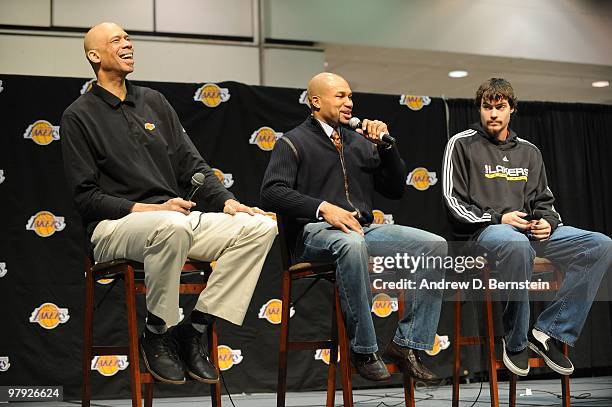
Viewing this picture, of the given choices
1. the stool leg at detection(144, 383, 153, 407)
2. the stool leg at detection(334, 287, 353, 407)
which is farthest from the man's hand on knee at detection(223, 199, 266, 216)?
the stool leg at detection(144, 383, 153, 407)

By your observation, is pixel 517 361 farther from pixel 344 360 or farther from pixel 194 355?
pixel 194 355

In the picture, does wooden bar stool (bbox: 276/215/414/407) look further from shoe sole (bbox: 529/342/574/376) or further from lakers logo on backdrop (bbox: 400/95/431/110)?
lakers logo on backdrop (bbox: 400/95/431/110)

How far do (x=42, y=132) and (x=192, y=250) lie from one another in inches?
99.4

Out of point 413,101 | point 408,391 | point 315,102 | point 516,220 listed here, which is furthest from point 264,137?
point 408,391

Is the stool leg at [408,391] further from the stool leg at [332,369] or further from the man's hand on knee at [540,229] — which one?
the man's hand on knee at [540,229]

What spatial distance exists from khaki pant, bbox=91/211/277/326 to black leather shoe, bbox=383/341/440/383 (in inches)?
26.1

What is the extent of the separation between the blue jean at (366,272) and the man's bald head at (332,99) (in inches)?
21.3

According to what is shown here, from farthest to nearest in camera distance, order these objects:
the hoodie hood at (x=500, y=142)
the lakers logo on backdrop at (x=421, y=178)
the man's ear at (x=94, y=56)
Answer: the lakers logo on backdrop at (x=421, y=178) → the hoodie hood at (x=500, y=142) → the man's ear at (x=94, y=56)

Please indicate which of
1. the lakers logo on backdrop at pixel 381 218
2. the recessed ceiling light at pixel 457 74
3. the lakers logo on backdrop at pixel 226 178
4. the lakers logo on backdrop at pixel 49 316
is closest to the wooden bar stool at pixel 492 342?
the lakers logo on backdrop at pixel 381 218

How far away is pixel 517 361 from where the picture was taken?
3.70 m

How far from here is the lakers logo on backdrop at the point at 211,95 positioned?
5.68 metres

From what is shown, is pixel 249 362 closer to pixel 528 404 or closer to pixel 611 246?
pixel 528 404

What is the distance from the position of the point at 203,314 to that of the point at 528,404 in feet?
6.66

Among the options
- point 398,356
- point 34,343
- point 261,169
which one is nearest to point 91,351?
point 398,356
